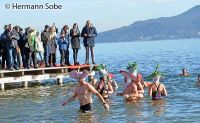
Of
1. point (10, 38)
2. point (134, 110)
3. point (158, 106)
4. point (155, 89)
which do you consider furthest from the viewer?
point (10, 38)

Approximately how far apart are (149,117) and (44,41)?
10705 millimetres

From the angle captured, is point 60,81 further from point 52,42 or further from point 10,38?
point 10,38

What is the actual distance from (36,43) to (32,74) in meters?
2.88

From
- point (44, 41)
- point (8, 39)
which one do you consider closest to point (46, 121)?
point (8, 39)

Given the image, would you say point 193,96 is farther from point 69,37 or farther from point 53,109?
point 69,37

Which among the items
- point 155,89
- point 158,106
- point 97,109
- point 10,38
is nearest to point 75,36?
point 10,38

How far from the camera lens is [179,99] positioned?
21.8m

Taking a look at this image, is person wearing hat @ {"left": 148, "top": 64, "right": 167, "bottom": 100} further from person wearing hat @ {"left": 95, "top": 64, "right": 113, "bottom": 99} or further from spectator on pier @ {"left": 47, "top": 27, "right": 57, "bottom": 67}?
spectator on pier @ {"left": 47, "top": 27, "right": 57, "bottom": 67}

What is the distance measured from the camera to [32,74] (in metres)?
28.4

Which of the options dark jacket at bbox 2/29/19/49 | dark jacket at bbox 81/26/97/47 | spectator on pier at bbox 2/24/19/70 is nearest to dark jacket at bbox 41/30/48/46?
spectator on pier at bbox 2/24/19/70

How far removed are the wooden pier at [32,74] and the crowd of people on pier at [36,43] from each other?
0.31 metres

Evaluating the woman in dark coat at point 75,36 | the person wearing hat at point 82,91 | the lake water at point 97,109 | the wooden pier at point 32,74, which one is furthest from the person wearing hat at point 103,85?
the wooden pier at point 32,74

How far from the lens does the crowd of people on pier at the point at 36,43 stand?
2527 centimetres

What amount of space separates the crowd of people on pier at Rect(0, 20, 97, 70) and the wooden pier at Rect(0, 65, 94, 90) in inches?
12.4
